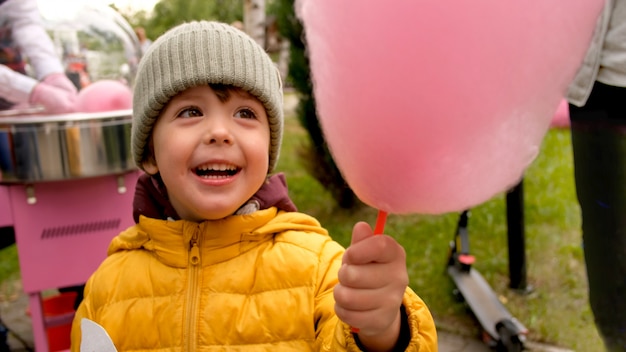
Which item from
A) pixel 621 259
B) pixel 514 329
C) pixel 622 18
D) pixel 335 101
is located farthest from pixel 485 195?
pixel 514 329

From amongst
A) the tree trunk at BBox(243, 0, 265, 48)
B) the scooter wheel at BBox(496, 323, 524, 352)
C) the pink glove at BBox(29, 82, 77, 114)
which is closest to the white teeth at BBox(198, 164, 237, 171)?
the pink glove at BBox(29, 82, 77, 114)

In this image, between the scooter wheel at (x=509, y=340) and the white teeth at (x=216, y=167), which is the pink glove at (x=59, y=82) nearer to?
the white teeth at (x=216, y=167)

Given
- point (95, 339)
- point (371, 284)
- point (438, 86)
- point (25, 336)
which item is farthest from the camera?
point (25, 336)

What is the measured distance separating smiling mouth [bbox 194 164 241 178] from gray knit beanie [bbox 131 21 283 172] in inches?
7.6

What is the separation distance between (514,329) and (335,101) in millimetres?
2087

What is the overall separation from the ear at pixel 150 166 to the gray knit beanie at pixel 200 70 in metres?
0.05

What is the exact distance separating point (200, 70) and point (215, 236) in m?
0.41

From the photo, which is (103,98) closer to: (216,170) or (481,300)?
(216,170)

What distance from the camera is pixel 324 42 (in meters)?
0.86

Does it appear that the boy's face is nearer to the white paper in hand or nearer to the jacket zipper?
the jacket zipper

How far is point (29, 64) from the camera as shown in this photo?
259 cm

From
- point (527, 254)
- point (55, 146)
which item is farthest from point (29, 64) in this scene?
point (527, 254)

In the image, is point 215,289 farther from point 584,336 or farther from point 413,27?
point 584,336

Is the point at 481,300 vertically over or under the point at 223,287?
under
